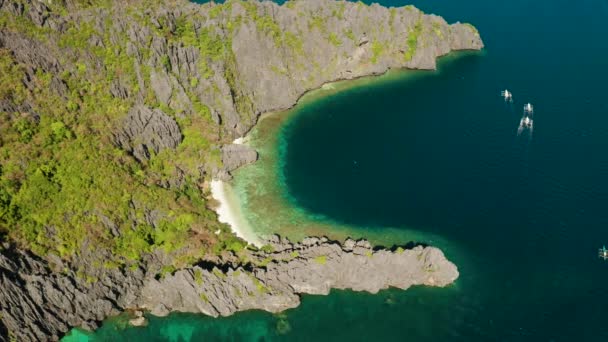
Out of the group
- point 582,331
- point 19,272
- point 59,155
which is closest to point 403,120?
point 582,331

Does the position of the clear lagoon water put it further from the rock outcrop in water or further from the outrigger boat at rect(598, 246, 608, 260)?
→ the rock outcrop in water

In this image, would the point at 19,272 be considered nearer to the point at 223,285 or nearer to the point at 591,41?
the point at 223,285

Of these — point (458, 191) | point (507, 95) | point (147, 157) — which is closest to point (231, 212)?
point (147, 157)

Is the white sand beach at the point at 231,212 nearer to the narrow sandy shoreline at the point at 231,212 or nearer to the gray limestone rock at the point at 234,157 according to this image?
the narrow sandy shoreline at the point at 231,212

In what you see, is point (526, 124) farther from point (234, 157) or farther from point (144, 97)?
point (144, 97)

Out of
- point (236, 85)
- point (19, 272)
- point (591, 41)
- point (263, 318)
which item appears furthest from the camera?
point (591, 41)
